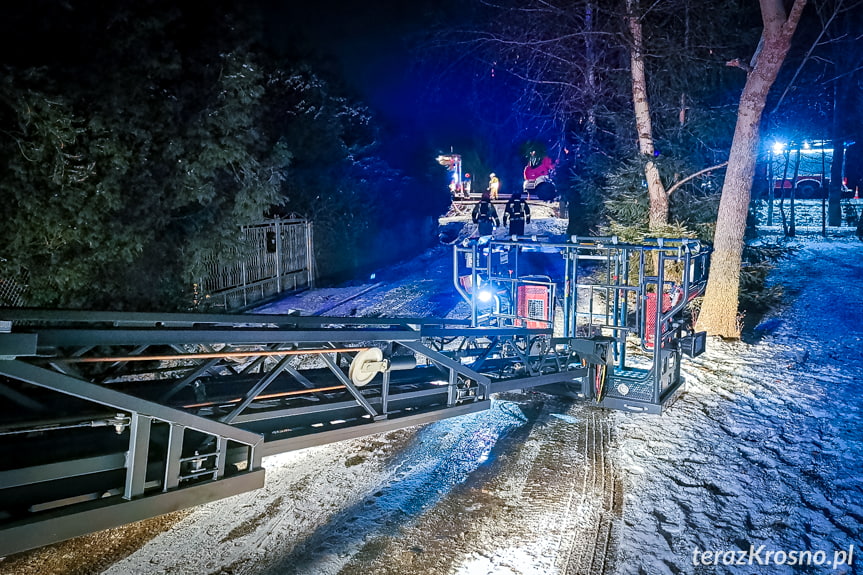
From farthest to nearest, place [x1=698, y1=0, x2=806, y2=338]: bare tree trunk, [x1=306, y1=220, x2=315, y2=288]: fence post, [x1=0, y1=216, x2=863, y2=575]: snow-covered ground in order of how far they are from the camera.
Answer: [x1=306, y1=220, x2=315, y2=288]: fence post → [x1=698, y1=0, x2=806, y2=338]: bare tree trunk → [x1=0, y1=216, x2=863, y2=575]: snow-covered ground

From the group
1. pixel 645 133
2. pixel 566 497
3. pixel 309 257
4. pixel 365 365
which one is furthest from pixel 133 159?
pixel 645 133

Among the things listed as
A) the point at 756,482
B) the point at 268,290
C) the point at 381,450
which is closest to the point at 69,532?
the point at 381,450

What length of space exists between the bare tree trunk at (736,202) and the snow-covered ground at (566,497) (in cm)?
336

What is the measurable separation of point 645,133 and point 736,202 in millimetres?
3093

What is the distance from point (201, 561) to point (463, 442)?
3227mm

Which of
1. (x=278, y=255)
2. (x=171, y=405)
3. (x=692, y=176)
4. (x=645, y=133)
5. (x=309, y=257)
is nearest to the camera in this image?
(x=171, y=405)

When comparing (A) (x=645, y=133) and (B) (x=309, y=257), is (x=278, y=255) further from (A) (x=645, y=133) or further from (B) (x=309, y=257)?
(A) (x=645, y=133)

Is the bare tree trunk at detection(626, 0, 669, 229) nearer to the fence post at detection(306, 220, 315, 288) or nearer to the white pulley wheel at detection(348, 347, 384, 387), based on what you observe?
the fence post at detection(306, 220, 315, 288)

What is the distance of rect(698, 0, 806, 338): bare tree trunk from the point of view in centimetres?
1230

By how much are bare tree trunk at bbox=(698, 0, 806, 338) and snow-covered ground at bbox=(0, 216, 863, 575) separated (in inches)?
132

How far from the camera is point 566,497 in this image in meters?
5.75

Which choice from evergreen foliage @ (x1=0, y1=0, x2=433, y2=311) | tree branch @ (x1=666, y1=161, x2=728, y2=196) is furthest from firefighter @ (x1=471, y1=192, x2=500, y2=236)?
evergreen foliage @ (x1=0, y1=0, x2=433, y2=311)

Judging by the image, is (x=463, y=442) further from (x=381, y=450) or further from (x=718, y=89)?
(x=718, y=89)

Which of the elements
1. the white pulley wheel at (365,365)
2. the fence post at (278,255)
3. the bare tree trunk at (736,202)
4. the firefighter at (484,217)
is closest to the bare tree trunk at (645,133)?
the bare tree trunk at (736,202)
